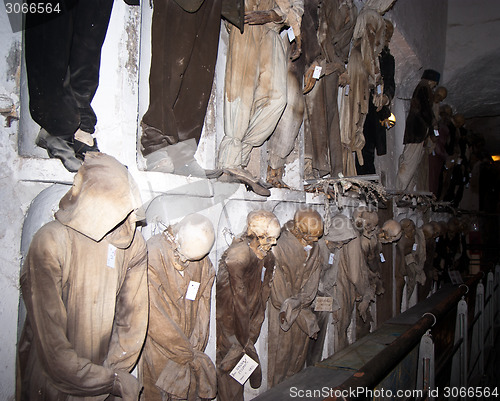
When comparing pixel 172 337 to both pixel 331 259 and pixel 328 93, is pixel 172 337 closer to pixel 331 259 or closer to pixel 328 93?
pixel 331 259

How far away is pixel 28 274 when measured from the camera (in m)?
1.93

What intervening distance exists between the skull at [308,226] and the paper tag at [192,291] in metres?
1.46

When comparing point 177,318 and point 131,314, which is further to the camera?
point 177,318

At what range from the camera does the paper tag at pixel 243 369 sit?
3279mm

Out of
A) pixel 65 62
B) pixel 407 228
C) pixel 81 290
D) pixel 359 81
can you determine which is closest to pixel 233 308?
pixel 81 290

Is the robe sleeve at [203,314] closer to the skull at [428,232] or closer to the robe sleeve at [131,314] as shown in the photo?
the robe sleeve at [131,314]

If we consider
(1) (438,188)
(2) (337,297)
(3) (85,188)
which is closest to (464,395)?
(2) (337,297)

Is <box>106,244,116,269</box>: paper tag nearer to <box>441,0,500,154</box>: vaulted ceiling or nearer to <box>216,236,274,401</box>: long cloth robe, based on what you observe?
<box>216,236,274,401</box>: long cloth robe

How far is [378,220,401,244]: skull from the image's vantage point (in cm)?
584

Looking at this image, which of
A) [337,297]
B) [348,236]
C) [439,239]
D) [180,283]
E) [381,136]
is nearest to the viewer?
[180,283]

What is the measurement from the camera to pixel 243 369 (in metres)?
3.29

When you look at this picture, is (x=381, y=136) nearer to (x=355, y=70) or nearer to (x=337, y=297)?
(x=355, y=70)

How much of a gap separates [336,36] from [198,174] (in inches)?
129

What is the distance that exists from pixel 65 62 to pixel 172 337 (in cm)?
183
